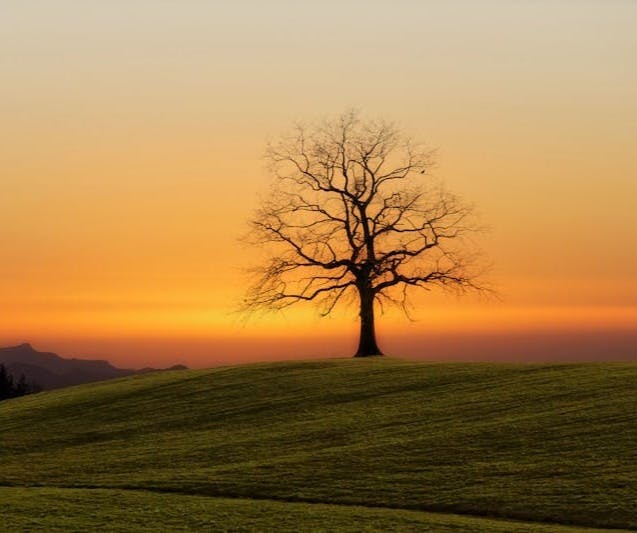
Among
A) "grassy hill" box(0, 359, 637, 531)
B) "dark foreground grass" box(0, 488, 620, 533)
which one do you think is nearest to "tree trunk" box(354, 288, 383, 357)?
"grassy hill" box(0, 359, 637, 531)

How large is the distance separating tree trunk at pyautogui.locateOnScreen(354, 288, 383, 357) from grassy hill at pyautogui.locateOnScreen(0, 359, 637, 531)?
10.8 metres

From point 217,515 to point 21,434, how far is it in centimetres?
2049

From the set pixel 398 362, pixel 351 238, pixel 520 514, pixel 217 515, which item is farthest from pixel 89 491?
pixel 351 238

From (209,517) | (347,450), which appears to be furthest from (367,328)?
(209,517)

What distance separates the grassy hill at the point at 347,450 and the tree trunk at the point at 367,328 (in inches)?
426

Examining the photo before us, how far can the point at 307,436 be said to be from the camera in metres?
32.2

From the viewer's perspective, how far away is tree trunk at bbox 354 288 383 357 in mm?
58344

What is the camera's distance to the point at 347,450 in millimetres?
29047

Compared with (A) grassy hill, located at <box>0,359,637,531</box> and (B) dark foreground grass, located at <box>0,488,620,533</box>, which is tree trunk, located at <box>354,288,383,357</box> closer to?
(A) grassy hill, located at <box>0,359,637,531</box>

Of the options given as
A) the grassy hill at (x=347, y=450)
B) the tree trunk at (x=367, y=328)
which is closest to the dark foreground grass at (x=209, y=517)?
the grassy hill at (x=347, y=450)

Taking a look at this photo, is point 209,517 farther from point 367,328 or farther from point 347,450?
point 367,328

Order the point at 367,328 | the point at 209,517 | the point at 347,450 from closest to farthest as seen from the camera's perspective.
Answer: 1. the point at 209,517
2. the point at 347,450
3. the point at 367,328

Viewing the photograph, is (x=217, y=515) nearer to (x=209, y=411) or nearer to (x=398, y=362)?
(x=209, y=411)

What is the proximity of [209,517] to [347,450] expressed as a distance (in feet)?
25.9
